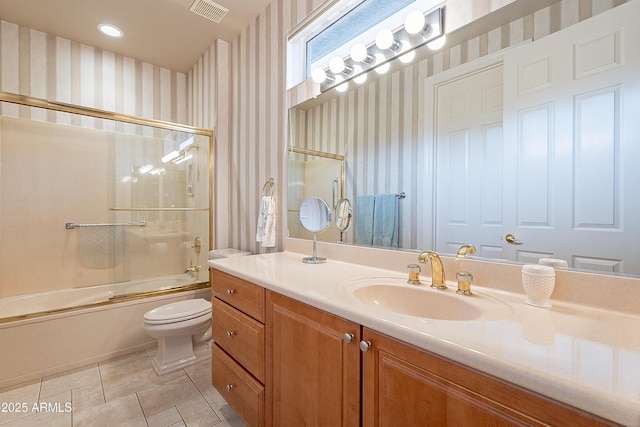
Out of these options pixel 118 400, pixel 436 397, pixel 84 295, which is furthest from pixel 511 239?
pixel 84 295

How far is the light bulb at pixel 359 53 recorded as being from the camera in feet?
4.88

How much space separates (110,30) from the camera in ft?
8.04

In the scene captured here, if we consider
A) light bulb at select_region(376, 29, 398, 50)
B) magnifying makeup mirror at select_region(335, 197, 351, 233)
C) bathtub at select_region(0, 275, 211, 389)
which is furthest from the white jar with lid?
bathtub at select_region(0, 275, 211, 389)

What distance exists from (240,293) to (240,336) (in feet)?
0.64

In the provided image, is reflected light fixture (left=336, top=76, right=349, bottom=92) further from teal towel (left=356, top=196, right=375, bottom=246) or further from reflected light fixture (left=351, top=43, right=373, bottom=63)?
teal towel (left=356, top=196, right=375, bottom=246)

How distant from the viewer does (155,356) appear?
210 cm

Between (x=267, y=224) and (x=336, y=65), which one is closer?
(x=336, y=65)

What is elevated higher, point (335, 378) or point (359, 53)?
point (359, 53)

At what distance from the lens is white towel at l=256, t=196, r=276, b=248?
1998mm

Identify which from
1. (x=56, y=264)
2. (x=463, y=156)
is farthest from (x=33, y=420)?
(x=463, y=156)

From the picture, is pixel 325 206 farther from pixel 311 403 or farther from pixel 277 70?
pixel 277 70

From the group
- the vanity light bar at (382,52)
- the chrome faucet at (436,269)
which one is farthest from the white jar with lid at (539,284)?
the vanity light bar at (382,52)

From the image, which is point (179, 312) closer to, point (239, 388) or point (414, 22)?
point (239, 388)

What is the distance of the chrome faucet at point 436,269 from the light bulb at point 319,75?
1.22 meters
